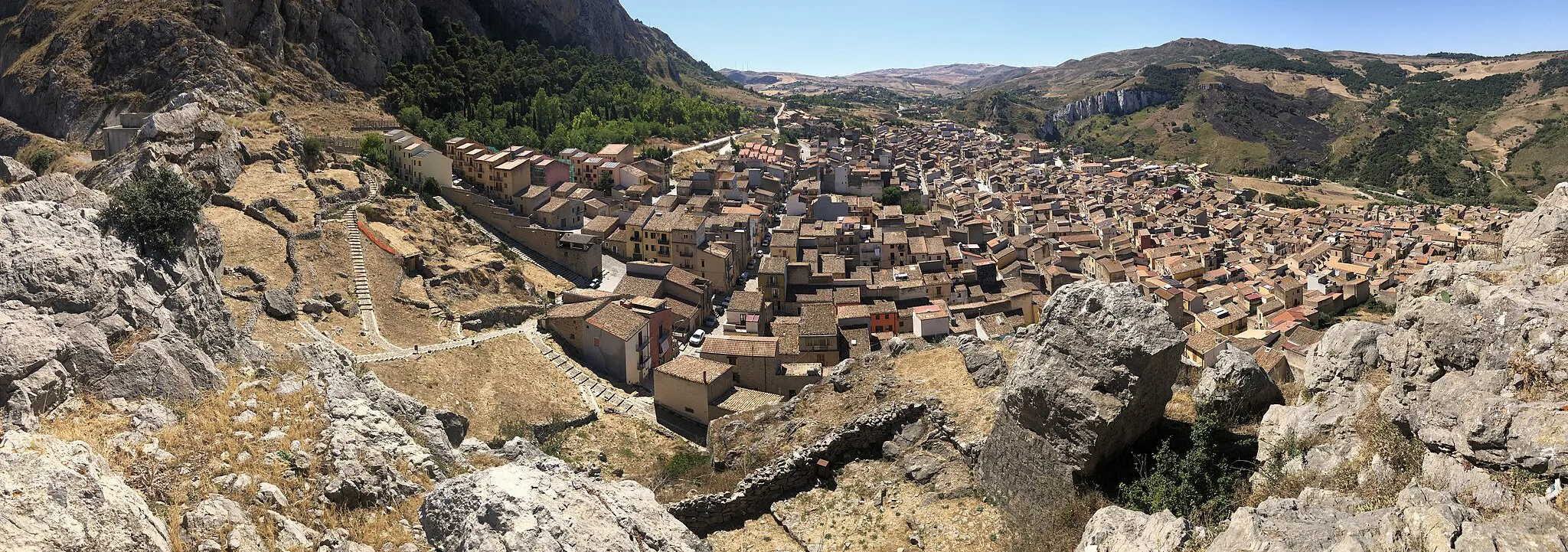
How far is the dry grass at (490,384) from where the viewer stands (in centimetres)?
2369

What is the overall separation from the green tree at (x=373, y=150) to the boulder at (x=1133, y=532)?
4554cm

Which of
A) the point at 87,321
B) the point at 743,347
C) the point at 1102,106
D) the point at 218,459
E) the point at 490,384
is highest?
the point at 1102,106

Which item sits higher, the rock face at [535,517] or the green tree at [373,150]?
the green tree at [373,150]

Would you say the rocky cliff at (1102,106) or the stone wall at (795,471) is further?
the rocky cliff at (1102,106)

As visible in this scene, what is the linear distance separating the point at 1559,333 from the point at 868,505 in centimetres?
922

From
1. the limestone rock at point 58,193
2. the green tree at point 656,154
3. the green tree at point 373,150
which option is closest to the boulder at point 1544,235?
the limestone rock at point 58,193

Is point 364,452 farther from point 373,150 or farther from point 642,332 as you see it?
point 373,150

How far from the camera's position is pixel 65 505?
5.89 meters

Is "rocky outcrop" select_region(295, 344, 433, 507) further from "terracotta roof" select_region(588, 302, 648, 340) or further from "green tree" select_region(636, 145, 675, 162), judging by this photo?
"green tree" select_region(636, 145, 675, 162)

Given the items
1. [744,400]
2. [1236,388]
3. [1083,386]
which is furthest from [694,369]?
[1236,388]

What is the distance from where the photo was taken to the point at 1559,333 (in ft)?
23.4

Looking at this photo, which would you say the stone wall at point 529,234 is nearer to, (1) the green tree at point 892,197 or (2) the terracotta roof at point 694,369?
(2) the terracotta roof at point 694,369

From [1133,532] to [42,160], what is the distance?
47834 mm

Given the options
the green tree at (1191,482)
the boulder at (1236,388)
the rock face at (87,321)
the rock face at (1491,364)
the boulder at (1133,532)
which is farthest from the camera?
the boulder at (1236,388)
